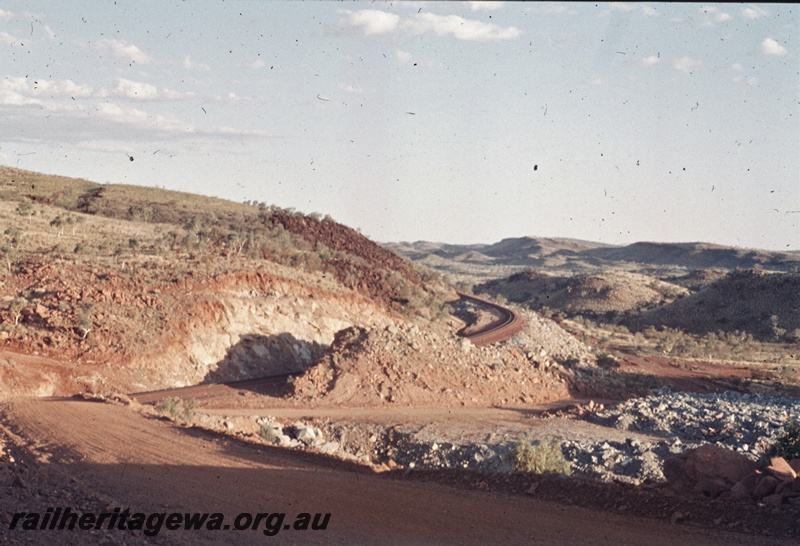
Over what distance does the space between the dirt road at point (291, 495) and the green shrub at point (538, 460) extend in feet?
9.05

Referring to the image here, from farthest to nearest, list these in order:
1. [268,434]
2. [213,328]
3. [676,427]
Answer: [213,328]
[676,427]
[268,434]

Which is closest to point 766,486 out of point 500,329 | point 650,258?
point 500,329

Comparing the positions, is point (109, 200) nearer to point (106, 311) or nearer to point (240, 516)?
point (106, 311)

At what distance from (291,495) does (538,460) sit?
5729 millimetres

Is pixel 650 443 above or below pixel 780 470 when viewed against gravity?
below

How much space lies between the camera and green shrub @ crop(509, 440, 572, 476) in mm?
14883

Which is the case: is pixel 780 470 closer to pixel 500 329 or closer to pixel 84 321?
pixel 84 321

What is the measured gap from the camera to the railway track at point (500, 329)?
37453 millimetres

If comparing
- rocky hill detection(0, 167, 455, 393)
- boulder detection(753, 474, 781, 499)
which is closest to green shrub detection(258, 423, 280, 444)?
rocky hill detection(0, 167, 455, 393)

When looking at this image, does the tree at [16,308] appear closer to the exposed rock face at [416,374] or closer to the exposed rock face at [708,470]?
the exposed rock face at [416,374]

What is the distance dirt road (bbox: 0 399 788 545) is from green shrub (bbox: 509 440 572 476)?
2.76 m

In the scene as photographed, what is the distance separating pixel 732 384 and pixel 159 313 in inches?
982

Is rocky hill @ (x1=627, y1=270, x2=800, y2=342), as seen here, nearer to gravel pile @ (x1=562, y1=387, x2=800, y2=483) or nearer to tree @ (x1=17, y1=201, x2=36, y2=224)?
gravel pile @ (x1=562, y1=387, x2=800, y2=483)

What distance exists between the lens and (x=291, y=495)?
11625 mm
